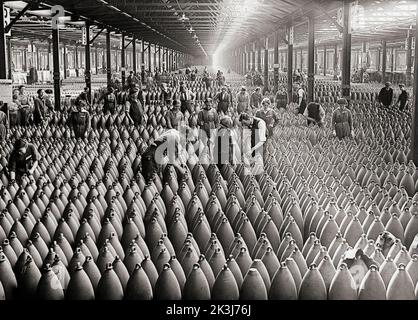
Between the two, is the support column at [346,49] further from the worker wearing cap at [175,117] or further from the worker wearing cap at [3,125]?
the worker wearing cap at [3,125]

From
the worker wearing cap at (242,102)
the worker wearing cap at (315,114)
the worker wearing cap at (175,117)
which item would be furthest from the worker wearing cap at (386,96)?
the worker wearing cap at (175,117)

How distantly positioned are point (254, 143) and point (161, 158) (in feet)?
6.22

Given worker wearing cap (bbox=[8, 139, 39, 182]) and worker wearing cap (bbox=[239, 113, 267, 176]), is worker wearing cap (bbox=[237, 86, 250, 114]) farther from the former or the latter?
worker wearing cap (bbox=[8, 139, 39, 182])

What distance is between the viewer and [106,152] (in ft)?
30.1

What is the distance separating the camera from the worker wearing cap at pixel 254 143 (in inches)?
307

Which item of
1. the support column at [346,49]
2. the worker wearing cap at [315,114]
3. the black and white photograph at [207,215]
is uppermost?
the support column at [346,49]

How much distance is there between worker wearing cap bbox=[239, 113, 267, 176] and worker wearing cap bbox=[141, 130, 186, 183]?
→ 957 millimetres

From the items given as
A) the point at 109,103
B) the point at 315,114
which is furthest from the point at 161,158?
the point at 109,103

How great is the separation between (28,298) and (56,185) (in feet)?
10.00

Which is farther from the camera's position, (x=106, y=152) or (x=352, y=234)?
(x=106, y=152)

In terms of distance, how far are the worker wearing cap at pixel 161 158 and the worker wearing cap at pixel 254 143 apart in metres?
0.96

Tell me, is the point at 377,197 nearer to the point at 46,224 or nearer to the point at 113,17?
the point at 46,224

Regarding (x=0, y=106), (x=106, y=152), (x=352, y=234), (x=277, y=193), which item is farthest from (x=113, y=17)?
(x=352, y=234)

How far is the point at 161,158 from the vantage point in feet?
24.3
